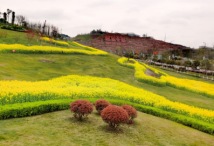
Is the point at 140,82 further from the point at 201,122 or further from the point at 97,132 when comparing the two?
the point at 97,132

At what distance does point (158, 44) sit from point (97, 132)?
89.5m

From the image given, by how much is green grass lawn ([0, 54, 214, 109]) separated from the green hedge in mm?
7259

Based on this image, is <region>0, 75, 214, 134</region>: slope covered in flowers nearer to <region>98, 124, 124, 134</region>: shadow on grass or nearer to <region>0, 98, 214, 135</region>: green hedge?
<region>0, 98, 214, 135</region>: green hedge

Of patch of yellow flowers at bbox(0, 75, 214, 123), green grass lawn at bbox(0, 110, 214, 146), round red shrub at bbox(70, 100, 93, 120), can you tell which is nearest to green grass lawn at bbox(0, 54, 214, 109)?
patch of yellow flowers at bbox(0, 75, 214, 123)

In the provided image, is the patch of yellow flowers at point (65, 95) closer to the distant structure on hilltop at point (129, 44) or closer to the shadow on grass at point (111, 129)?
the shadow on grass at point (111, 129)

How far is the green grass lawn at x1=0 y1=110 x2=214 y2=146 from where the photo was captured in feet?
37.3

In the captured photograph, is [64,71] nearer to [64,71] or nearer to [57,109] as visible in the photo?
[64,71]

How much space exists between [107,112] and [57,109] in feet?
12.2

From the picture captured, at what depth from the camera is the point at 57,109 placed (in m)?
15.8

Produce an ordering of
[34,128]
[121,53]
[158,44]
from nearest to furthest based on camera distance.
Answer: [34,128] → [121,53] → [158,44]

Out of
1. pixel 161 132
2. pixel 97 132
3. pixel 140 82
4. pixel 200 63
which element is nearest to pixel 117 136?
pixel 97 132

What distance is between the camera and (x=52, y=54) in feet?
129

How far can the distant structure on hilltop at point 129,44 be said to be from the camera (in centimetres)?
9331

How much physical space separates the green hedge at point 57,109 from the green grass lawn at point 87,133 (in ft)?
1.15
